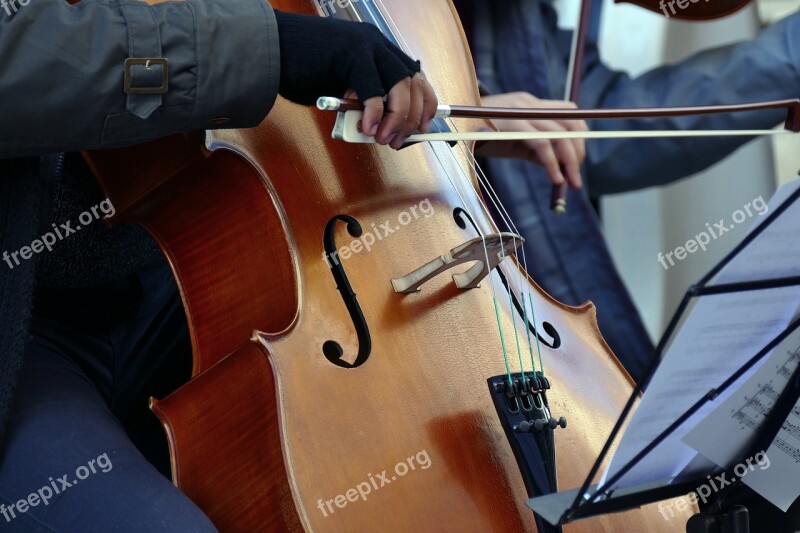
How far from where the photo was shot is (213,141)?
0.82 metres

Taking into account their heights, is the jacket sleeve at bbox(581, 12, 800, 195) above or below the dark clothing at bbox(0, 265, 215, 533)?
below

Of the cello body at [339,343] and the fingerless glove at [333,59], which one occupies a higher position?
the fingerless glove at [333,59]

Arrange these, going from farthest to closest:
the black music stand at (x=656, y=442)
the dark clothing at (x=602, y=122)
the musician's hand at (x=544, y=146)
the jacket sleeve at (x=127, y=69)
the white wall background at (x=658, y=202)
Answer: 1. the white wall background at (x=658, y=202)
2. the dark clothing at (x=602, y=122)
3. the musician's hand at (x=544, y=146)
4. the jacket sleeve at (x=127, y=69)
5. the black music stand at (x=656, y=442)

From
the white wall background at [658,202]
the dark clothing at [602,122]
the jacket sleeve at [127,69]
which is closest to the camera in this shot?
the jacket sleeve at [127,69]

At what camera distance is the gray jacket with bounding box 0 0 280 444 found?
0.70 m

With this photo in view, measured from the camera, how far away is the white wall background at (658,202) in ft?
7.28

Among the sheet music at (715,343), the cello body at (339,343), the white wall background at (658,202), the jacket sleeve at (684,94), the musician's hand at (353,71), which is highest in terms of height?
the musician's hand at (353,71)

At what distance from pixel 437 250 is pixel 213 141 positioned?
0.21 meters

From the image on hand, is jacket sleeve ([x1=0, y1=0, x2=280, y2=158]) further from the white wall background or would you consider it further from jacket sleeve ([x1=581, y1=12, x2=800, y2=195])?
the white wall background

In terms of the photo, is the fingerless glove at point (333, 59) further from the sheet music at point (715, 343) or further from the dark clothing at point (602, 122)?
the dark clothing at point (602, 122)

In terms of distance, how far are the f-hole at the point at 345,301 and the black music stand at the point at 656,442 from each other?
188mm

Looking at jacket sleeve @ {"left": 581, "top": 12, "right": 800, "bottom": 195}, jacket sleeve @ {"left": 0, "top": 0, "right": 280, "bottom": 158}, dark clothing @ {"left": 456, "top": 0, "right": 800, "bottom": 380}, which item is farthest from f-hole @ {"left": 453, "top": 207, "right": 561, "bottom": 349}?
jacket sleeve @ {"left": 581, "top": 12, "right": 800, "bottom": 195}

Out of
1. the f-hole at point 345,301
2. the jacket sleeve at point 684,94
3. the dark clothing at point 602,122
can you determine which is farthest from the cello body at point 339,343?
the jacket sleeve at point 684,94

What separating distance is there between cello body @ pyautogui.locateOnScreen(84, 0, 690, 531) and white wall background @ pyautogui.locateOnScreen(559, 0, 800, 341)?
53.4 inches
